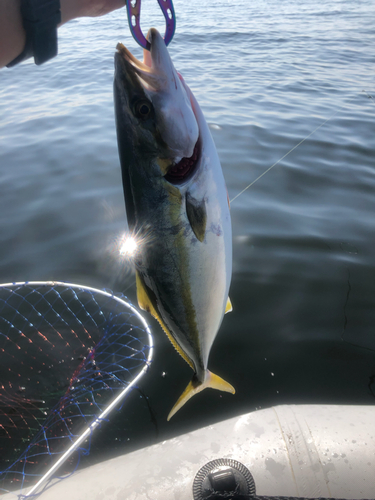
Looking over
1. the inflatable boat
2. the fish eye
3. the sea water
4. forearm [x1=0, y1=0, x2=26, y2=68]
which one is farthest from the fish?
the sea water

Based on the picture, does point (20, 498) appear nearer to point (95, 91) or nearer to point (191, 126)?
point (191, 126)

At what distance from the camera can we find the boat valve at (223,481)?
1988 millimetres

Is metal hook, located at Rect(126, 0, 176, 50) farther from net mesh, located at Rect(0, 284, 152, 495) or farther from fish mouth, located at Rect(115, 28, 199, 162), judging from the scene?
net mesh, located at Rect(0, 284, 152, 495)

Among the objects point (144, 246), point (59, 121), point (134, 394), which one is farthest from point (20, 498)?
point (59, 121)

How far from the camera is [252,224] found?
5.48 m

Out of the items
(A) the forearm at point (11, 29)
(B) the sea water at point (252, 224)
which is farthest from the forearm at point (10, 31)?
(B) the sea water at point (252, 224)

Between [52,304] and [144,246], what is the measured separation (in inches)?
127

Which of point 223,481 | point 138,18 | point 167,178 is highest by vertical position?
point 138,18

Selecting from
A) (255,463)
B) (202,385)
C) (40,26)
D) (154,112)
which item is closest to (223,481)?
(255,463)

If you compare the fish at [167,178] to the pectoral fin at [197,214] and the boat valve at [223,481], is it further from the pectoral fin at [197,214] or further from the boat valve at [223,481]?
the boat valve at [223,481]

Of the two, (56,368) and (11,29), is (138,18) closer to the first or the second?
(11,29)

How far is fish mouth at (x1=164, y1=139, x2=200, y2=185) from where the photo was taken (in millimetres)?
1556

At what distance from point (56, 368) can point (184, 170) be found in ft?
10.5

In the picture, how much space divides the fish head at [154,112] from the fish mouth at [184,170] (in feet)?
0.05
